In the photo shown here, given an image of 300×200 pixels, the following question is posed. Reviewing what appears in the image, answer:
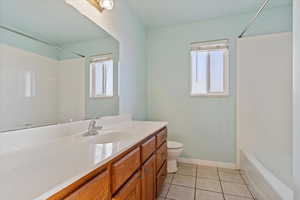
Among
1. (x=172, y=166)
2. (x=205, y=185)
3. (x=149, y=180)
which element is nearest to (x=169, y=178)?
(x=172, y=166)

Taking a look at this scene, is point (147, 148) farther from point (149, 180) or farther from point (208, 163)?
point (208, 163)

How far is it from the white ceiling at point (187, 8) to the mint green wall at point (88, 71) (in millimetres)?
827

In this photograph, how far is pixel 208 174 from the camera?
2.12 m

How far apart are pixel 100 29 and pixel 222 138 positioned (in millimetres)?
2276

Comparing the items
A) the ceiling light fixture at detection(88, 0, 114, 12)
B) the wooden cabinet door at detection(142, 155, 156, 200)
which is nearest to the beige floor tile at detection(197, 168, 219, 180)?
the wooden cabinet door at detection(142, 155, 156, 200)

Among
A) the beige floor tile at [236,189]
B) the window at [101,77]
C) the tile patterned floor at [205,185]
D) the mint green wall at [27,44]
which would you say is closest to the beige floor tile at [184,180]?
the tile patterned floor at [205,185]

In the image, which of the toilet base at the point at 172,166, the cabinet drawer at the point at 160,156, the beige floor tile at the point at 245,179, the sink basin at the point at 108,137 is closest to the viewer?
the sink basin at the point at 108,137

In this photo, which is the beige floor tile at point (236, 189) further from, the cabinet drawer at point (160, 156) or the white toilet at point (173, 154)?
the cabinet drawer at point (160, 156)

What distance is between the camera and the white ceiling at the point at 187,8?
6.57ft

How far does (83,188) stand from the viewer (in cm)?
56

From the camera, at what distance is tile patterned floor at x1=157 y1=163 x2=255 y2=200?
1.64 metres

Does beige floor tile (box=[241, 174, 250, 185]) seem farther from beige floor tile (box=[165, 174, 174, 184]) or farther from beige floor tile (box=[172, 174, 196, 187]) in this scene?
beige floor tile (box=[165, 174, 174, 184])

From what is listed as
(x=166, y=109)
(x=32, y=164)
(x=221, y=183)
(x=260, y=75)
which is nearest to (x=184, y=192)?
(x=221, y=183)

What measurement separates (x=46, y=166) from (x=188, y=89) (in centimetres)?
224
